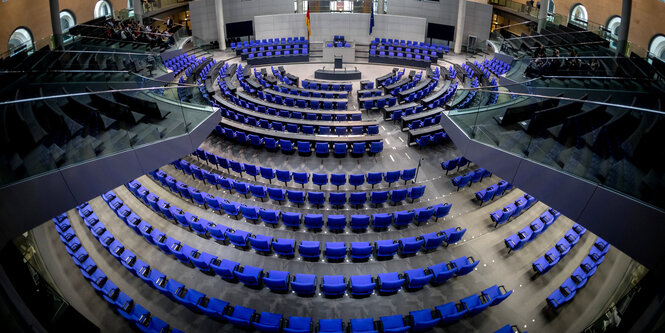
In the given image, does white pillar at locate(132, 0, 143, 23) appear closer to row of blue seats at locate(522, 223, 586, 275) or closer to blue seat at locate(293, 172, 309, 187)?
blue seat at locate(293, 172, 309, 187)

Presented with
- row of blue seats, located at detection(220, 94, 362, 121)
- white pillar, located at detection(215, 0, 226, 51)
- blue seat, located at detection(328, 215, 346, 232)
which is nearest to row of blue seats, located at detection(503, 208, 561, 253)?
blue seat, located at detection(328, 215, 346, 232)

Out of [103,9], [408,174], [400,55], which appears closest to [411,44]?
[400,55]

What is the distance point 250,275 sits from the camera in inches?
305

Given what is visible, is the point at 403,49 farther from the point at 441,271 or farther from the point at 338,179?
the point at 441,271

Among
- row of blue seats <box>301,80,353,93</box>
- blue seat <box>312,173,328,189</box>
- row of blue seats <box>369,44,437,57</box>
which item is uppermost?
row of blue seats <box>369,44,437,57</box>

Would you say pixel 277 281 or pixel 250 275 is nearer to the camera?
pixel 277 281

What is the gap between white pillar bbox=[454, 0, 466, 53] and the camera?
2592cm

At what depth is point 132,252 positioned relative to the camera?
8.68 metres

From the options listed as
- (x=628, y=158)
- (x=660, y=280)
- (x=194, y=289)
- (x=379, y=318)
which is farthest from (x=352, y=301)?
(x=628, y=158)

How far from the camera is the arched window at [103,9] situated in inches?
1029

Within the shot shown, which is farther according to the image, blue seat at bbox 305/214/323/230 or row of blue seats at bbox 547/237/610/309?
blue seat at bbox 305/214/323/230

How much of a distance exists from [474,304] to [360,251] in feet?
9.27

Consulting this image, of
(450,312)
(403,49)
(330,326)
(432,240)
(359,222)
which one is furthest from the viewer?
(403,49)

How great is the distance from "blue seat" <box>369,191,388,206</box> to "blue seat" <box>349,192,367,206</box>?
236mm
